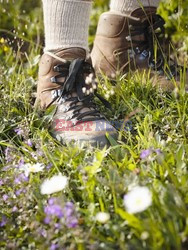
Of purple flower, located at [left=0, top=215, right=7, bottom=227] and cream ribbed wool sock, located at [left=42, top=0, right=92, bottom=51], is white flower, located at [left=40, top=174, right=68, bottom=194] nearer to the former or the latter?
purple flower, located at [left=0, top=215, right=7, bottom=227]

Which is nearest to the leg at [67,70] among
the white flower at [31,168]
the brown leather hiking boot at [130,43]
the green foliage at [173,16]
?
the brown leather hiking boot at [130,43]

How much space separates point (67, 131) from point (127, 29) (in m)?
0.71

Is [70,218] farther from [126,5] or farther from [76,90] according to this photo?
[126,5]

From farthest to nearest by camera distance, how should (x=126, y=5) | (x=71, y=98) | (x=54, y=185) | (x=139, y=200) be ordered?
(x=126, y=5), (x=71, y=98), (x=54, y=185), (x=139, y=200)

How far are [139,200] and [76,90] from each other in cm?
92

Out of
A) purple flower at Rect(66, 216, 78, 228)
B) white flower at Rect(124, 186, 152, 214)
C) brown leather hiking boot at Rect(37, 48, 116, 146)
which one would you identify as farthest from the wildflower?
brown leather hiking boot at Rect(37, 48, 116, 146)

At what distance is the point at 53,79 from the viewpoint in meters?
1.86

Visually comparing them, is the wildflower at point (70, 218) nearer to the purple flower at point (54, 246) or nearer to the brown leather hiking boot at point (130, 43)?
the purple flower at point (54, 246)

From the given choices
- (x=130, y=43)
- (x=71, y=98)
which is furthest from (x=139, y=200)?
(x=130, y=43)

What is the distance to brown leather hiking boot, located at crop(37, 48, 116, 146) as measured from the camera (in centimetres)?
169

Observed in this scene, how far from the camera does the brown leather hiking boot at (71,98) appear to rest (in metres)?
1.69

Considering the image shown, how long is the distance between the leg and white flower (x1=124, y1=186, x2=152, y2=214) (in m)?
0.74

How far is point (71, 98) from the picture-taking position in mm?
1807

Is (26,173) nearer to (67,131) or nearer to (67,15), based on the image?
(67,131)
